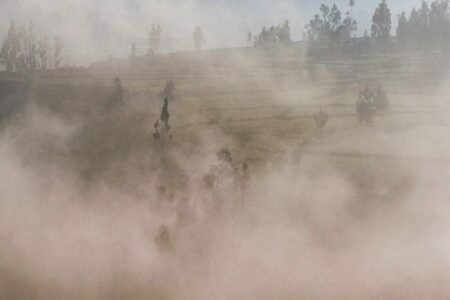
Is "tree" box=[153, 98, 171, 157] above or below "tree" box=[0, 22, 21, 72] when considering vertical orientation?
below

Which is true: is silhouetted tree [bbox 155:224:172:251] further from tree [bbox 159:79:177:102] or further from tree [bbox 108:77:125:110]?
tree [bbox 159:79:177:102]

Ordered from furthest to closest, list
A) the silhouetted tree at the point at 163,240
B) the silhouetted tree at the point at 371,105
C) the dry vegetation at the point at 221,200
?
the silhouetted tree at the point at 371,105, the silhouetted tree at the point at 163,240, the dry vegetation at the point at 221,200

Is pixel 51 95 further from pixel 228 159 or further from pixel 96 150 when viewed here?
pixel 228 159

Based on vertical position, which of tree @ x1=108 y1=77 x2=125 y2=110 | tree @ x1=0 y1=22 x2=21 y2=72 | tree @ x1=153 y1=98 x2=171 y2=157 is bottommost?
tree @ x1=153 y1=98 x2=171 y2=157

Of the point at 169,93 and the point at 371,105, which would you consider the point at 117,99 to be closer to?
the point at 169,93

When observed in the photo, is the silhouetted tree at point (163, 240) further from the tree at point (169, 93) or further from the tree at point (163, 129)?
the tree at point (169, 93)

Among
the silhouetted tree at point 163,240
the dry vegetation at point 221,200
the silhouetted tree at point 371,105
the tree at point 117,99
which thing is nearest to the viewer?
the dry vegetation at point 221,200

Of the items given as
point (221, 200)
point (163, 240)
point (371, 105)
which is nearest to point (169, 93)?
point (371, 105)

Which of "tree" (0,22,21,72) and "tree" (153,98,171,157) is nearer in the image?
"tree" (153,98,171,157)

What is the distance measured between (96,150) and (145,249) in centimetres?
2984

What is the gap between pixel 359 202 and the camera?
249 ft

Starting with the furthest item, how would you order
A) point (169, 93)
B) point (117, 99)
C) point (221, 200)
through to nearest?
1. point (169, 93)
2. point (117, 99)
3. point (221, 200)

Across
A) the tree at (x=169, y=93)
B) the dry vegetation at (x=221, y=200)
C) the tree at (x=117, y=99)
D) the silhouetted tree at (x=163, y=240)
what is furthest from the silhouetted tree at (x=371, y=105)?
the tree at (x=117, y=99)

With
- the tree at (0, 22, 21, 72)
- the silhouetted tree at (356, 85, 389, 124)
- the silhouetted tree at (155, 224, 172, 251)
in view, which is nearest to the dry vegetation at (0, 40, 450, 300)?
the silhouetted tree at (155, 224, 172, 251)
